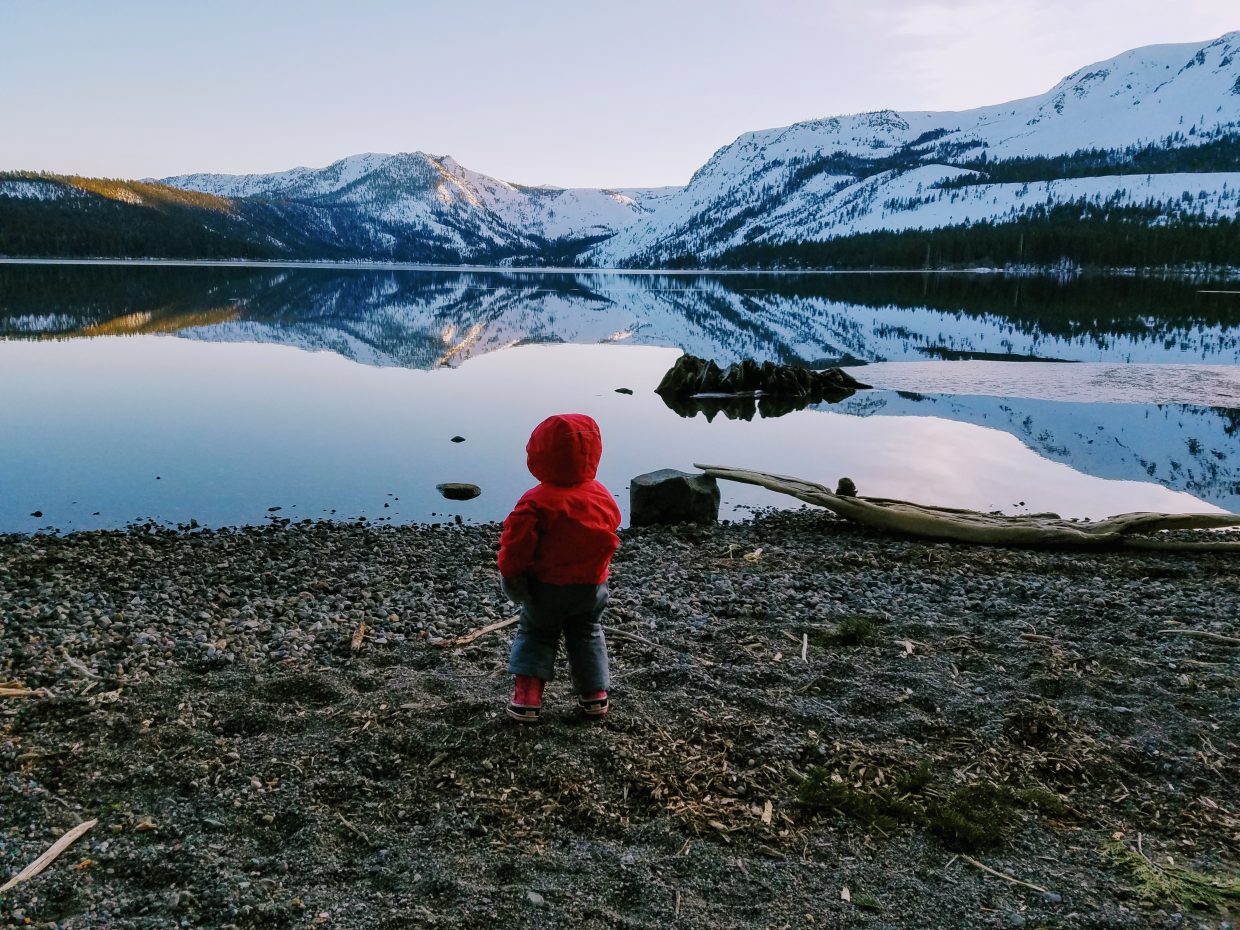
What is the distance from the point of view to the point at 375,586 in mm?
9273

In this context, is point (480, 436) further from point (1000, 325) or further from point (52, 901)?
point (1000, 325)

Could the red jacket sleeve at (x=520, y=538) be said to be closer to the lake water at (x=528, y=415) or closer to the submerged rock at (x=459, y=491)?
the lake water at (x=528, y=415)

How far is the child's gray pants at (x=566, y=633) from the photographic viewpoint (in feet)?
18.3

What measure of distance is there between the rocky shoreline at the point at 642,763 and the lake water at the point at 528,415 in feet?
21.3

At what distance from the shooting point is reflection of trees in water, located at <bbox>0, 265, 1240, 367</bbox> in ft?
132

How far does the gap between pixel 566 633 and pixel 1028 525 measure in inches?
320

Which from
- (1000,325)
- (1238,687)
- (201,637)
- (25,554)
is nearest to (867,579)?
(1238,687)

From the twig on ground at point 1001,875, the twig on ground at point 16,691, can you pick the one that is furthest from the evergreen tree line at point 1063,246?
the twig on ground at point 16,691

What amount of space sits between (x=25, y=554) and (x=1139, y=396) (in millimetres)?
27340

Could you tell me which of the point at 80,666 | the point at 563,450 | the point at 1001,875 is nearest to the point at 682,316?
the point at 80,666

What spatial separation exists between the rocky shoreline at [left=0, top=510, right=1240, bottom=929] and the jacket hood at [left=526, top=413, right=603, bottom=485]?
1.71 m

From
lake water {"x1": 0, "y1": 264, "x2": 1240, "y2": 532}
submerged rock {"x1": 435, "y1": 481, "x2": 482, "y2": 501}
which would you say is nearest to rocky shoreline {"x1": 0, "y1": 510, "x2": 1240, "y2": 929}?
submerged rock {"x1": 435, "y1": 481, "x2": 482, "y2": 501}

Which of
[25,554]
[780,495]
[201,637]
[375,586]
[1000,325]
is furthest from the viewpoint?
[1000,325]

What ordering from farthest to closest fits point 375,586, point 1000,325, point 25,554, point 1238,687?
point 1000,325 → point 25,554 → point 375,586 → point 1238,687
